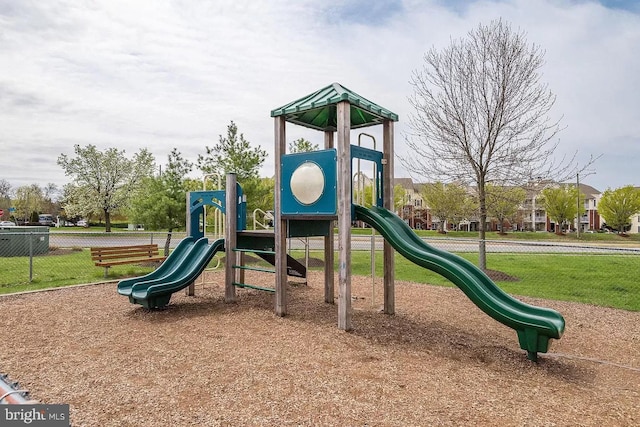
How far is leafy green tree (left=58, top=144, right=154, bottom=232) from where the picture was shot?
29484mm

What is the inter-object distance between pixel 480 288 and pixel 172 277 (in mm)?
4854

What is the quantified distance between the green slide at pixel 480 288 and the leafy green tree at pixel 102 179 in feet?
92.0

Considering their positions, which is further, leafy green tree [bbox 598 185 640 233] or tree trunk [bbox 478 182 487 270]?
leafy green tree [bbox 598 185 640 233]

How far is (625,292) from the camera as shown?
28.8ft

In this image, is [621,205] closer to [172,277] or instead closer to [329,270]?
[329,270]

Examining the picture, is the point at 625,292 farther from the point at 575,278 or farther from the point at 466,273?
the point at 466,273

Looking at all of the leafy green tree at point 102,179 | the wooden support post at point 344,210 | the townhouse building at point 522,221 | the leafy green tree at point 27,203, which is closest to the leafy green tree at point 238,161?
the wooden support post at point 344,210

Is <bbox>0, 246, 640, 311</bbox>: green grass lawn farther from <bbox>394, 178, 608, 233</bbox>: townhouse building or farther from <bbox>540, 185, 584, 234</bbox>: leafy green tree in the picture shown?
<bbox>394, 178, 608, 233</bbox>: townhouse building

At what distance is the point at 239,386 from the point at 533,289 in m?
7.83

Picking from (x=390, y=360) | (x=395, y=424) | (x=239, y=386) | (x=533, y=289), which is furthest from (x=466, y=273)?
(x=533, y=289)

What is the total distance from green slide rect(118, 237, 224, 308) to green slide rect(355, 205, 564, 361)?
9.75ft

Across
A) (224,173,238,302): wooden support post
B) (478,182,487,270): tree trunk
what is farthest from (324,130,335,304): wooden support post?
(478,182,487,270): tree trunk

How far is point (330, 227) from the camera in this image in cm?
729

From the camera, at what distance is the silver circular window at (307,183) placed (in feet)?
18.6
